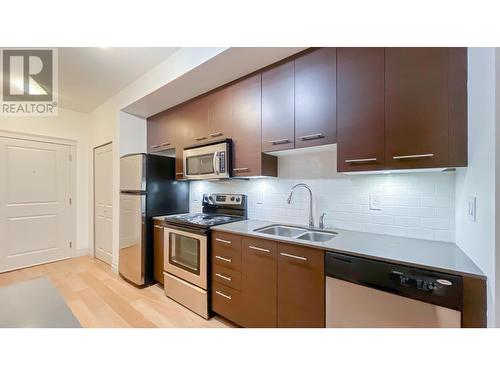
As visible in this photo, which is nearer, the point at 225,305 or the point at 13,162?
the point at 225,305

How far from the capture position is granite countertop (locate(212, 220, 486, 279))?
1.00 metres

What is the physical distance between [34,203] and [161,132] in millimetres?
2422

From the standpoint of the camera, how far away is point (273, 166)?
2.06 meters

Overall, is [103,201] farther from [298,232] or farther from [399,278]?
[399,278]

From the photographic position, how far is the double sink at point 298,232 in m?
1.75

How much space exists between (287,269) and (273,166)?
0.99 m

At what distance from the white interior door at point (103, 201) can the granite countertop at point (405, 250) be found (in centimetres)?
285

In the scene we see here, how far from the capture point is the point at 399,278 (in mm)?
1062

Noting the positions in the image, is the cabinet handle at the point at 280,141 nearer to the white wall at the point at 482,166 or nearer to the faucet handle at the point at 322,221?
the faucet handle at the point at 322,221

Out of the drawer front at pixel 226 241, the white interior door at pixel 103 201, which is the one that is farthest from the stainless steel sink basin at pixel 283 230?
the white interior door at pixel 103 201

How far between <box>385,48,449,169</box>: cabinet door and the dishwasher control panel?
0.59 m
